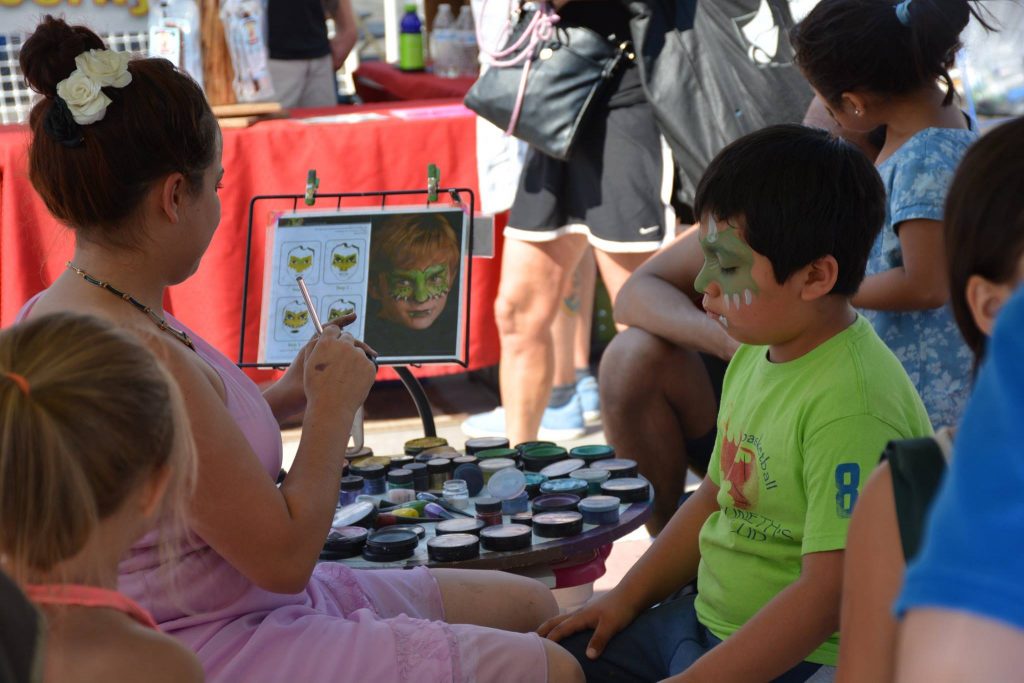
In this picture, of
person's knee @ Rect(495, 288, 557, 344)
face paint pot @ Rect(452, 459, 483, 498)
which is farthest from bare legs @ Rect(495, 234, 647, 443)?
face paint pot @ Rect(452, 459, 483, 498)

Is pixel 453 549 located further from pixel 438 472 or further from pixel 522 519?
pixel 438 472

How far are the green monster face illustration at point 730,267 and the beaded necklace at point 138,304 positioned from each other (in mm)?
757

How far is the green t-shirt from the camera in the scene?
1.56m

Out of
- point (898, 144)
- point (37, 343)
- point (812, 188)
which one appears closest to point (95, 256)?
point (37, 343)

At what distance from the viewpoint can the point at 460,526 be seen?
6.65ft

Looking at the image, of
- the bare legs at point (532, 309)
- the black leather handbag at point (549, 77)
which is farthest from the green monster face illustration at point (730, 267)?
the bare legs at point (532, 309)

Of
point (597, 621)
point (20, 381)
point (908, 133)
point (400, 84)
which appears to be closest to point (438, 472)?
Result: point (597, 621)

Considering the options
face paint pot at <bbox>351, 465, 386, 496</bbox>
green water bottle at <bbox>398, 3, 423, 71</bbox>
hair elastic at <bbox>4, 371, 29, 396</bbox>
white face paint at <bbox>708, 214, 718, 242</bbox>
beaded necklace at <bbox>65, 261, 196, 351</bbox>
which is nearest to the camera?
hair elastic at <bbox>4, 371, 29, 396</bbox>

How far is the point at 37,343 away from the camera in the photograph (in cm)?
112

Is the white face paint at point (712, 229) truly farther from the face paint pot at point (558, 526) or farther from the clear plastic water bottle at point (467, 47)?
the clear plastic water bottle at point (467, 47)

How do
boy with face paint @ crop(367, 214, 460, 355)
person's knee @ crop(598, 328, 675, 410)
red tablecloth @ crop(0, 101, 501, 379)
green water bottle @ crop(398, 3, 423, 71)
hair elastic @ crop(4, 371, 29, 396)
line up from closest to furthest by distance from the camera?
hair elastic @ crop(4, 371, 29, 396) < boy with face paint @ crop(367, 214, 460, 355) < person's knee @ crop(598, 328, 675, 410) < red tablecloth @ crop(0, 101, 501, 379) < green water bottle @ crop(398, 3, 423, 71)

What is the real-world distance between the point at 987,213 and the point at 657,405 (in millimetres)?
1901

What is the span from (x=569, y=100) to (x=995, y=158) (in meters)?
2.47

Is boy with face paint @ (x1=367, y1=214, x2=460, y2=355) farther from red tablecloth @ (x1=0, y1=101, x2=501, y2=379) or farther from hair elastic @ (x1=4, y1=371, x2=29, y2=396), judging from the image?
hair elastic @ (x1=4, y1=371, x2=29, y2=396)
